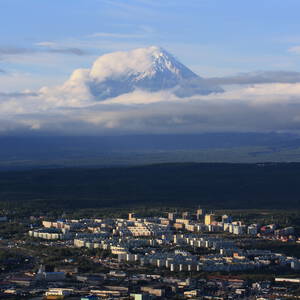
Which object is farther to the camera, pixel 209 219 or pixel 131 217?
pixel 131 217

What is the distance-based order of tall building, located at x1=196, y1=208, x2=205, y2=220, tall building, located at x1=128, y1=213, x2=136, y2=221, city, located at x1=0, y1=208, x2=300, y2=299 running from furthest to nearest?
tall building, located at x1=196, y1=208, x2=205, y2=220, tall building, located at x1=128, y1=213, x2=136, y2=221, city, located at x1=0, y1=208, x2=300, y2=299

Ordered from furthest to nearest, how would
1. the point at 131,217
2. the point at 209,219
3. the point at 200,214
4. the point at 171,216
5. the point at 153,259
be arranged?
the point at 200,214 → the point at 131,217 → the point at 171,216 → the point at 209,219 → the point at 153,259

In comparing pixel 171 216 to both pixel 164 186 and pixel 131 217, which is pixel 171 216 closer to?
pixel 131 217

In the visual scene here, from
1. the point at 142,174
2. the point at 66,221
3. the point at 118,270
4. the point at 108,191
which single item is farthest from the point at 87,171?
the point at 118,270

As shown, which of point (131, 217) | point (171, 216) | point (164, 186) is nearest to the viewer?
point (171, 216)

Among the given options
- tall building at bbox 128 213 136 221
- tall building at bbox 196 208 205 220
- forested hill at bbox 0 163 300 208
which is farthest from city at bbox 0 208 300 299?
forested hill at bbox 0 163 300 208

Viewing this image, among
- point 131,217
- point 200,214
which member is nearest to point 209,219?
point 200,214

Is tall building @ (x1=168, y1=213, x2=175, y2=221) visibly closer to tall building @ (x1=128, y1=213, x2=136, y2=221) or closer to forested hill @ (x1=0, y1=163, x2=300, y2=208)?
tall building @ (x1=128, y1=213, x2=136, y2=221)

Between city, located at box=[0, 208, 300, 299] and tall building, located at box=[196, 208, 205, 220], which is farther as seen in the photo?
tall building, located at box=[196, 208, 205, 220]

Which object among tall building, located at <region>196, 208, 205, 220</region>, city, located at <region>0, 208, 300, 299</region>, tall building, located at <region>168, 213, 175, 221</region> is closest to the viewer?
city, located at <region>0, 208, 300, 299</region>
